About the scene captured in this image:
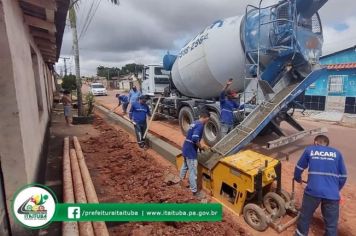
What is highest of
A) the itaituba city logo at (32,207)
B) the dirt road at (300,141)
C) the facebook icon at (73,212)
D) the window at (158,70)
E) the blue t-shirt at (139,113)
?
the window at (158,70)

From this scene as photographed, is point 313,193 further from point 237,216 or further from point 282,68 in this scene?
point 282,68

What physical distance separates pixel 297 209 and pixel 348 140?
7.16m

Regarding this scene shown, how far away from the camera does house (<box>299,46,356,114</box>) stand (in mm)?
15453

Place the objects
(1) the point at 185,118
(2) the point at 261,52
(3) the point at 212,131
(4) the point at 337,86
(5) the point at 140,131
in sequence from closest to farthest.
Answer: (2) the point at 261,52
(5) the point at 140,131
(3) the point at 212,131
(1) the point at 185,118
(4) the point at 337,86

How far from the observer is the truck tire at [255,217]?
3.93 meters

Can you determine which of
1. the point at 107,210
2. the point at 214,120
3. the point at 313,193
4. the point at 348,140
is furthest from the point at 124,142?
the point at 348,140

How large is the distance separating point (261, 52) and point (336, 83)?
11.6 metres

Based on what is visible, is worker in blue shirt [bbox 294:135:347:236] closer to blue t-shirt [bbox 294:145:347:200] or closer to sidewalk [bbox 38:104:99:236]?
blue t-shirt [bbox 294:145:347:200]

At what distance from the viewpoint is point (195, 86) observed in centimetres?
971

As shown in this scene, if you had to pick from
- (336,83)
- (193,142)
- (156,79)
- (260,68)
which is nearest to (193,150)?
(193,142)

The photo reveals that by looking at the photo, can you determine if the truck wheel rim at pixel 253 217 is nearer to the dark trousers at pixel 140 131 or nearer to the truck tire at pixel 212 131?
the truck tire at pixel 212 131

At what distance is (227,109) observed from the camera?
25.1 ft

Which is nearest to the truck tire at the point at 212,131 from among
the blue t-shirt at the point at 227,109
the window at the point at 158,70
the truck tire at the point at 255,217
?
the blue t-shirt at the point at 227,109

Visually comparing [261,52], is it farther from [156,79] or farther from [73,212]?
[156,79]
